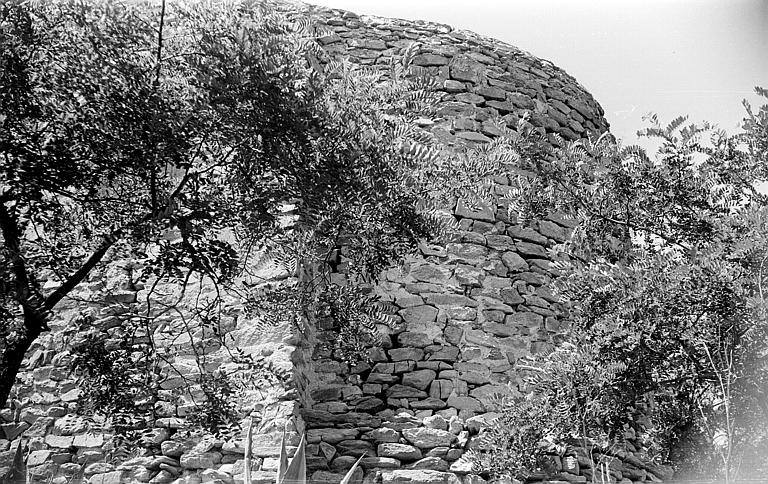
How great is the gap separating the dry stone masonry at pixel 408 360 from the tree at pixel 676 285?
580 mm

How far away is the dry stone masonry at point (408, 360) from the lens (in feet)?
13.7

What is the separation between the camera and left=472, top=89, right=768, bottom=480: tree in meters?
3.04

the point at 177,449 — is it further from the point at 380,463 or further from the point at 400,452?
the point at 400,452

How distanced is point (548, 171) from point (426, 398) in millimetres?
1556

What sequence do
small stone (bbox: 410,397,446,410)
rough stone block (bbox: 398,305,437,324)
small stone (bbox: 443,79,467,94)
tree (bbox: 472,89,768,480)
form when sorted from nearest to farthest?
1. tree (bbox: 472,89,768,480)
2. small stone (bbox: 410,397,446,410)
3. rough stone block (bbox: 398,305,437,324)
4. small stone (bbox: 443,79,467,94)

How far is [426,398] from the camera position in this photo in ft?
15.3

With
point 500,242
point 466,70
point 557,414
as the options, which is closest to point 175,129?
point 557,414

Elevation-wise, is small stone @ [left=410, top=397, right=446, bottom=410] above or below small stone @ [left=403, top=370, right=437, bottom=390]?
below

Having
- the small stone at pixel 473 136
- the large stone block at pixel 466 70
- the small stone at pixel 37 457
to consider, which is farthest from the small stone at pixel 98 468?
the large stone block at pixel 466 70

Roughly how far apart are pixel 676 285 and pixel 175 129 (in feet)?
7.10

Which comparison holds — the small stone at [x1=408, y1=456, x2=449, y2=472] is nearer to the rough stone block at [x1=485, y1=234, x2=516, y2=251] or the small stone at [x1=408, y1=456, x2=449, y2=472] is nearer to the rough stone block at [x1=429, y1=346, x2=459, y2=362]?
the rough stone block at [x1=429, y1=346, x2=459, y2=362]

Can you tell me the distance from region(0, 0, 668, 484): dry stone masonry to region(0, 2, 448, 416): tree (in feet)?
2.55

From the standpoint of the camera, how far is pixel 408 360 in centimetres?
477

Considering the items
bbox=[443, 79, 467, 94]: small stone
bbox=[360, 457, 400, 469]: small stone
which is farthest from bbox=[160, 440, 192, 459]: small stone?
bbox=[443, 79, 467, 94]: small stone
